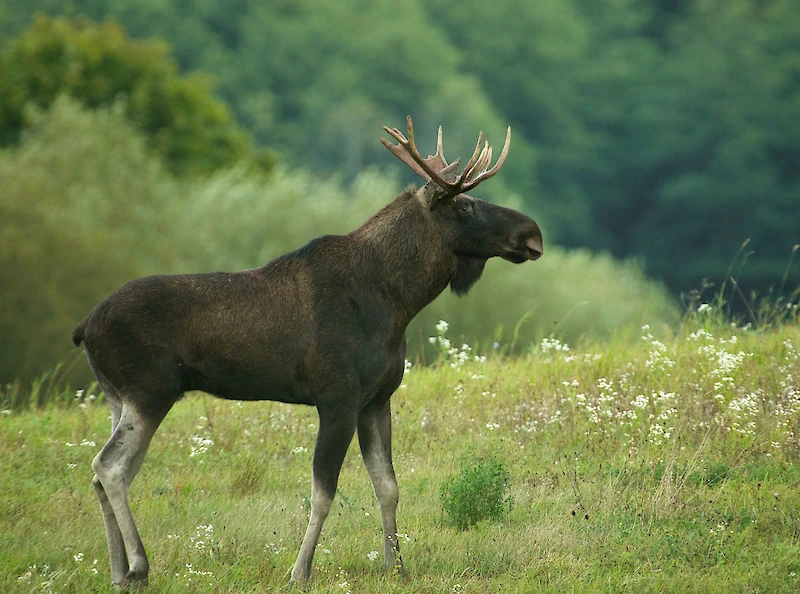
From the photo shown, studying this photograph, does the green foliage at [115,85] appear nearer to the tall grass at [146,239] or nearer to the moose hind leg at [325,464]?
the tall grass at [146,239]

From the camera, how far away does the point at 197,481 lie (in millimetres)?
9062

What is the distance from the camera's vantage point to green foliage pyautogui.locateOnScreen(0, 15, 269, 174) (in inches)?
1454

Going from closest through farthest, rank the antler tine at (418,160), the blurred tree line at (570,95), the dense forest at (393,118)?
the antler tine at (418,160) → the dense forest at (393,118) → the blurred tree line at (570,95)

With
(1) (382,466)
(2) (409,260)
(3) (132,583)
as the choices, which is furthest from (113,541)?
(2) (409,260)

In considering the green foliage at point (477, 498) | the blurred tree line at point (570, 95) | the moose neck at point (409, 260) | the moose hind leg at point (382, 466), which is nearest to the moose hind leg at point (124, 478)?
the moose hind leg at point (382, 466)

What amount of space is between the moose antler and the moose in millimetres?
16

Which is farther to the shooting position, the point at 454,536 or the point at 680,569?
the point at 454,536

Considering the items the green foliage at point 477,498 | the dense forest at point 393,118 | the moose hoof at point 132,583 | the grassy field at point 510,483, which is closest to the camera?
the moose hoof at point 132,583

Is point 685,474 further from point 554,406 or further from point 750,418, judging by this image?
point 554,406

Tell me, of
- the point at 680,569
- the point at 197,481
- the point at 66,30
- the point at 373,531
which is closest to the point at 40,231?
the point at 66,30

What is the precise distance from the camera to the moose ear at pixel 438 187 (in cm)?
694

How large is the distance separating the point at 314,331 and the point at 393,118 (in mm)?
50845

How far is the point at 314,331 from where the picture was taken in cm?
675

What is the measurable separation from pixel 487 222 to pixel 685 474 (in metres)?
2.77
